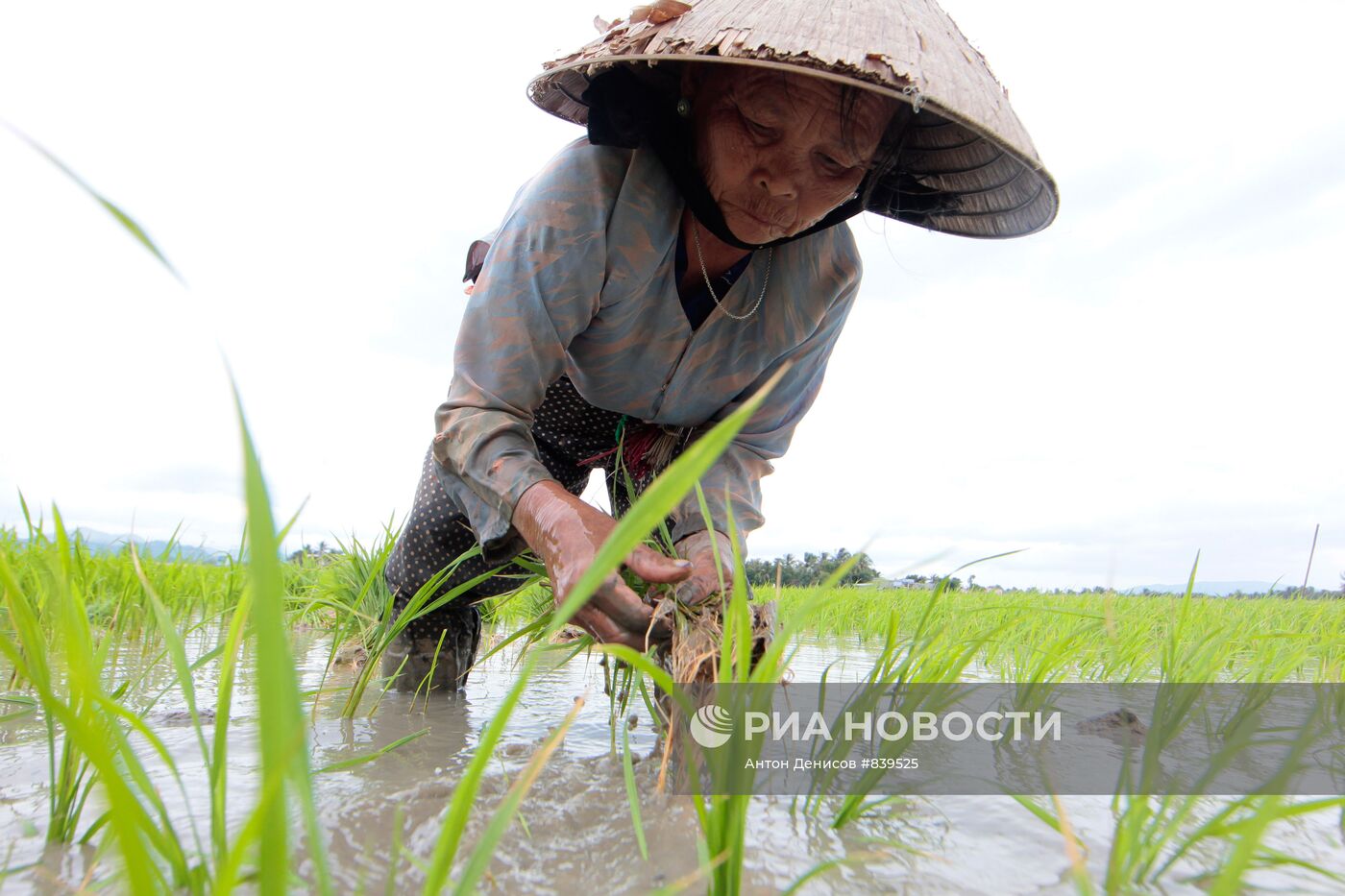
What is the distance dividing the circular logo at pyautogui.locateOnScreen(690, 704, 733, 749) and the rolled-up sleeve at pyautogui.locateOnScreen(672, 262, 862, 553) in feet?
2.72

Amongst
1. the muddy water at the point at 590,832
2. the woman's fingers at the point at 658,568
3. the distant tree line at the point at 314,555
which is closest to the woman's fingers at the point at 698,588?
the woman's fingers at the point at 658,568

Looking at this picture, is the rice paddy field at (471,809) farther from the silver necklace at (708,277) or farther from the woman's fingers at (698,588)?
the silver necklace at (708,277)

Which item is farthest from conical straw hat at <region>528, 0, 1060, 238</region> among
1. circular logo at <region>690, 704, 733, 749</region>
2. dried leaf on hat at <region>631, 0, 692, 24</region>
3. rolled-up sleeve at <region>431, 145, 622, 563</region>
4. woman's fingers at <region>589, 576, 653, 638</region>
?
circular logo at <region>690, 704, 733, 749</region>

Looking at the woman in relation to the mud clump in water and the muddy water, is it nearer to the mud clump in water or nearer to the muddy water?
the muddy water

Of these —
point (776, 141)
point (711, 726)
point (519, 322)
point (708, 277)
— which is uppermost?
point (776, 141)

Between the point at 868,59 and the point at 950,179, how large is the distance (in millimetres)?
801

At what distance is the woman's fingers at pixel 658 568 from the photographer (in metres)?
1.34

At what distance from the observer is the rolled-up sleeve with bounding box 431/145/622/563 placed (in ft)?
5.65

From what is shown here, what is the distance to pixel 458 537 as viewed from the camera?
2.28 metres

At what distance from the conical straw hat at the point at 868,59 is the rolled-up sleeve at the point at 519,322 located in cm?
27

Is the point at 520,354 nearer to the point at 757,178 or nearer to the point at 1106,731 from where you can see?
the point at 757,178

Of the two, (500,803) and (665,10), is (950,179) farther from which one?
(500,803)

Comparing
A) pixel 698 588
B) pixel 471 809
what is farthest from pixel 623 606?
pixel 471 809

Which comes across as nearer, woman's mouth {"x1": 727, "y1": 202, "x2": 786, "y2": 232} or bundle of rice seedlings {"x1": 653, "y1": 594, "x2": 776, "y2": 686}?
bundle of rice seedlings {"x1": 653, "y1": 594, "x2": 776, "y2": 686}
